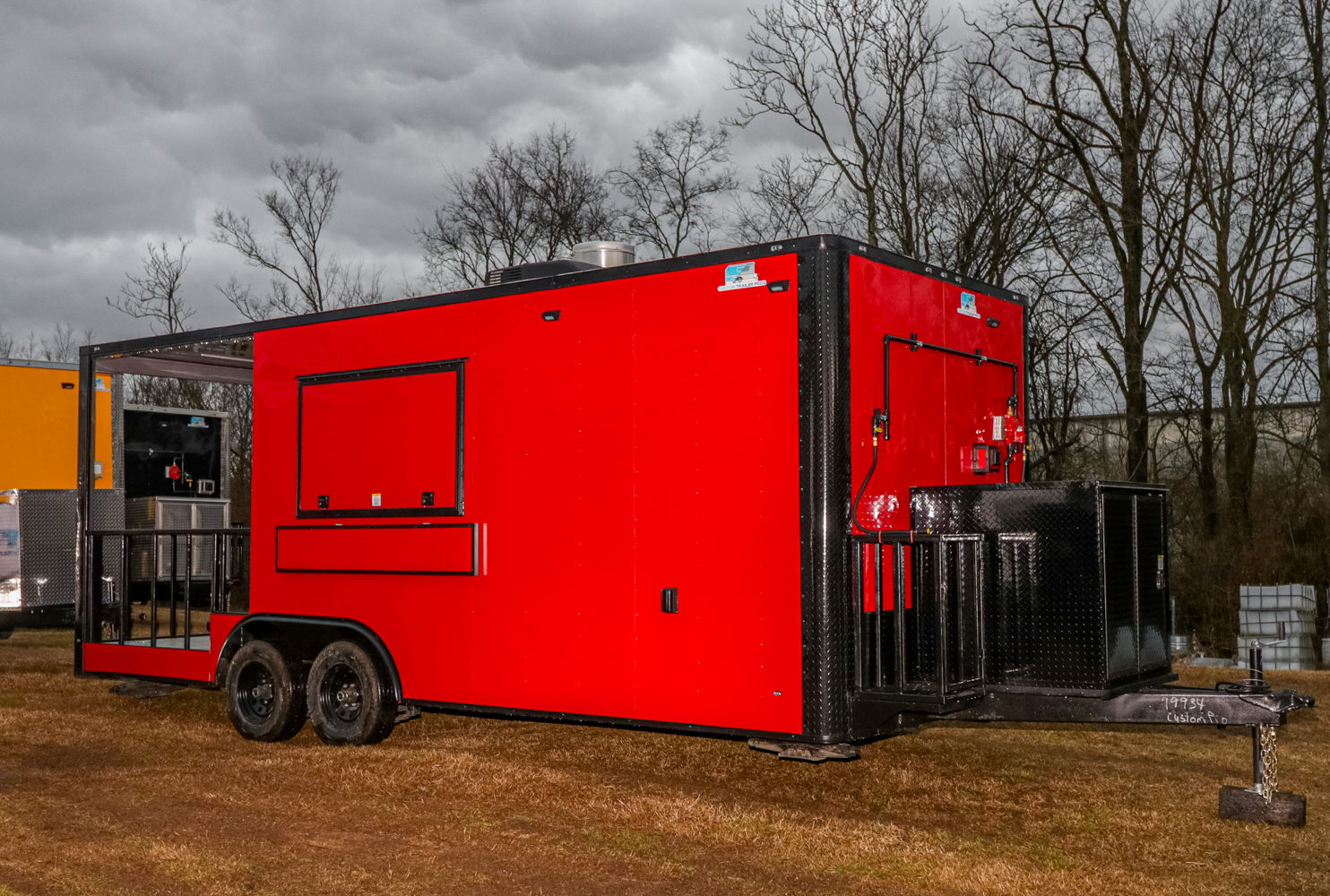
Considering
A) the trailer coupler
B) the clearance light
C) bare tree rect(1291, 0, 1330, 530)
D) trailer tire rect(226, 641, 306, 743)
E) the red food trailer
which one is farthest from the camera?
bare tree rect(1291, 0, 1330, 530)

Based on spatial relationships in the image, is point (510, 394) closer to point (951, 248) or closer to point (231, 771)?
point (231, 771)

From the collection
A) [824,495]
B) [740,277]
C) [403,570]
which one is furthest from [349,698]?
[740,277]

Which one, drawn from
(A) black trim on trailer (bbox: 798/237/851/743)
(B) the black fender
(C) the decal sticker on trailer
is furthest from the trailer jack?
(B) the black fender

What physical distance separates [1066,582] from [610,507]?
2.51 meters

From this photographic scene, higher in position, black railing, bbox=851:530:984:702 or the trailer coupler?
black railing, bbox=851:530:984:702

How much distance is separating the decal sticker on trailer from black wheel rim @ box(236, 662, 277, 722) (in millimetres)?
4543

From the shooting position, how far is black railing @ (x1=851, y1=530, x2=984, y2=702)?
608 centimetres

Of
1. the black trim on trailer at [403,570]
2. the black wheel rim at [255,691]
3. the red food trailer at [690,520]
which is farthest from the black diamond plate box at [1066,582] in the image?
the black wheel rim at [255,691]

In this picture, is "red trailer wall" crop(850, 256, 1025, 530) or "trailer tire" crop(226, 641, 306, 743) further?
"trailer tire" crop(226, 641, 306, 743)

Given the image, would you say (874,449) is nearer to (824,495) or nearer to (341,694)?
(824,495)

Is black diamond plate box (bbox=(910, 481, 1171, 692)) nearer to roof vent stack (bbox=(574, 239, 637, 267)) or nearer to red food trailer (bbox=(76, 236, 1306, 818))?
red food trailer (bbox=(76, 236, 1306, 818))

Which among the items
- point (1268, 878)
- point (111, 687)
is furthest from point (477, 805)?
point (111, 687)

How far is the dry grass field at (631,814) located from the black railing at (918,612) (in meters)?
0.76

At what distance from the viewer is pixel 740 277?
648cm
